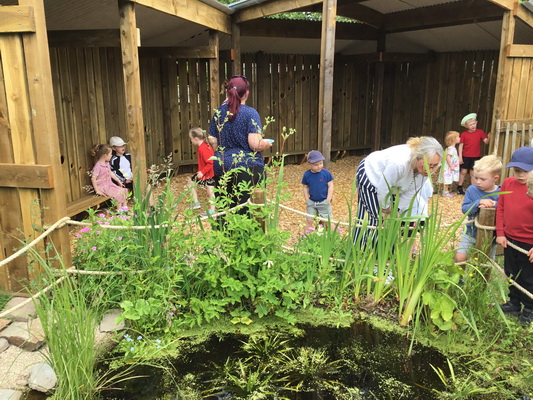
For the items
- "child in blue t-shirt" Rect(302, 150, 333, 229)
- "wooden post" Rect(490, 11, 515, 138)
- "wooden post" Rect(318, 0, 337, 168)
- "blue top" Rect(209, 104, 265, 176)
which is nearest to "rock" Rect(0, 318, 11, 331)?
"blue top" Rect(209, 104, 265, 176)

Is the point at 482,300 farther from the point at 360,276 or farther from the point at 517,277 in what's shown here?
the point at 360,276

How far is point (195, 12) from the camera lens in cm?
557

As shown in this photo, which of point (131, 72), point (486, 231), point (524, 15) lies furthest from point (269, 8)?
point (486, 231)

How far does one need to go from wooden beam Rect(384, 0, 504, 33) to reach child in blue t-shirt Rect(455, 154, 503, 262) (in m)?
4.80

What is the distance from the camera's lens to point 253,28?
741 cm

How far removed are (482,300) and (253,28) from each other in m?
5.95

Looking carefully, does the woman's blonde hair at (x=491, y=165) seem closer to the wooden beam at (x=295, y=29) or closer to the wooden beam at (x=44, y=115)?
the wooden beam at (x=44, y=115)

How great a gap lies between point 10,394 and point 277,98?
323 inches

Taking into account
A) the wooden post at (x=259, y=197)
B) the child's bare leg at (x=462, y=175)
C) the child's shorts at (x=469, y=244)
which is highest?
the wooden post at (x=259, y=197)

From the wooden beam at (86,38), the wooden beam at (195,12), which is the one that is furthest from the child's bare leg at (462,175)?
the wooden beam at (86,38)

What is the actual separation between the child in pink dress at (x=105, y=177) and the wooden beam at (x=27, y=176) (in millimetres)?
2746

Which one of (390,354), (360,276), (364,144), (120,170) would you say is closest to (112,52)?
(120,170)

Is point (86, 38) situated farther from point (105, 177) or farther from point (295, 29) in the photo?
point (295, 29)

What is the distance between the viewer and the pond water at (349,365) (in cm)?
241
